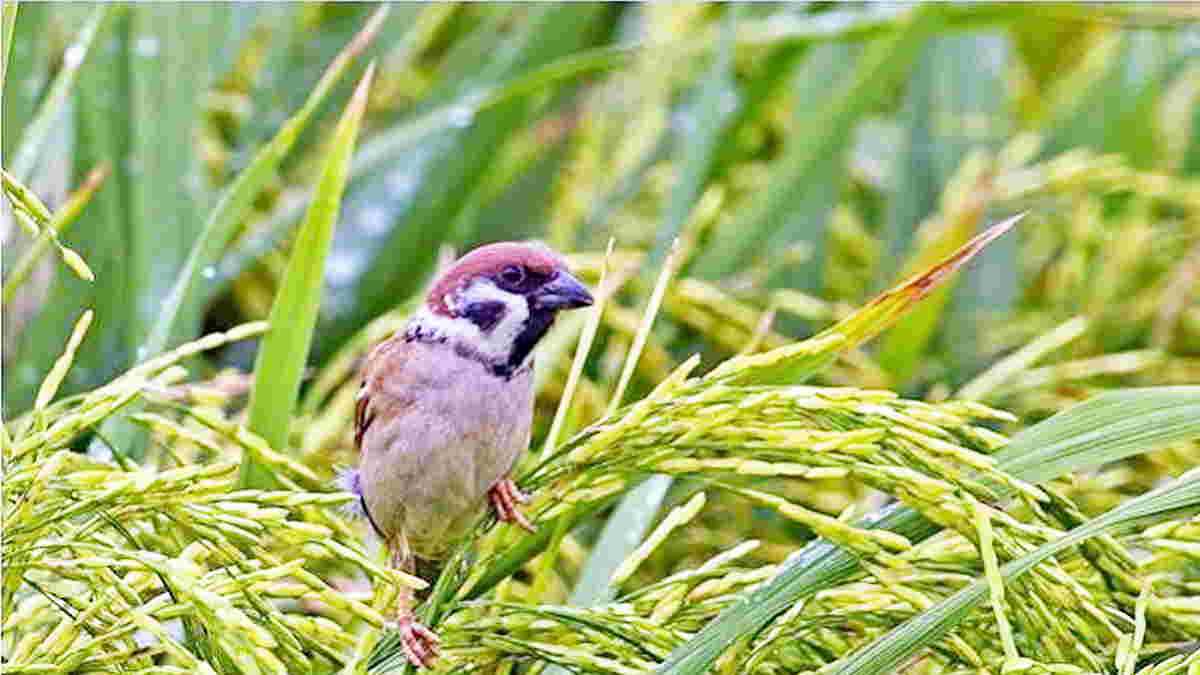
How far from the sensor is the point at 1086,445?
140 centimetres

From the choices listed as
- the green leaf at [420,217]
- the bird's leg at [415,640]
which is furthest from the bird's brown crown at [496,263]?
the green leaf at [420,217]

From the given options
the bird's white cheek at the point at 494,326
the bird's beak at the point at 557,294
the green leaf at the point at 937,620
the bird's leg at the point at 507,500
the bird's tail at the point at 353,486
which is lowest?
the bird's tail at the point at 353,486

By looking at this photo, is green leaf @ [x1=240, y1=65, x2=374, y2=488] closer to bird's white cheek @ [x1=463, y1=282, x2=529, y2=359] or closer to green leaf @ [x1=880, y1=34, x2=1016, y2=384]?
bird's white cheek @ [x1=463, y1=282, x2=529, y2=359]

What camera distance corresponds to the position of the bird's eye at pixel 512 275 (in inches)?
68.9

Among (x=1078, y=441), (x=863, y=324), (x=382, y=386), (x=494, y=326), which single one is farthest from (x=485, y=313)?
(x=1078, y=441)

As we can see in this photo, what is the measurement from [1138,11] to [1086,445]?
3.84 feet

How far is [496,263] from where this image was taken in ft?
5.74

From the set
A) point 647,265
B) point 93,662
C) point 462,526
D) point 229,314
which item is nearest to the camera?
point 93,662

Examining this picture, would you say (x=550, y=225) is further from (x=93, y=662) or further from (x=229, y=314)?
(x=93, y=662)

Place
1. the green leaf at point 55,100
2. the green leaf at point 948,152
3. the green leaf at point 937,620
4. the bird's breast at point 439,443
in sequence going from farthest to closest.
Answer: the green leaf at point 948,152 < the green leaf at point 55,100 < the bird's breast at point 439,443 < the green leaf at point 937,620

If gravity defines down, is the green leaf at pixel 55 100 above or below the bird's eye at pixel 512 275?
above

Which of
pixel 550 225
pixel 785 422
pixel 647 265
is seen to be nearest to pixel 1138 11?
pixel 647 265

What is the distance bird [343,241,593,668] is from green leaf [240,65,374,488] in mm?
102

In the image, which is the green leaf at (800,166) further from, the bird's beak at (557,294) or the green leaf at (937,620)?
the green leaf at (937,620)
